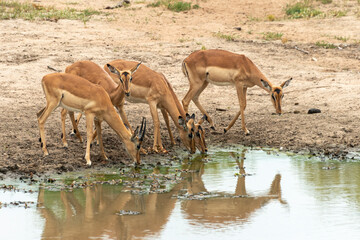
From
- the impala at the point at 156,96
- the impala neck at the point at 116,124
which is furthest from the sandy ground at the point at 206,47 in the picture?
the impala neck at the point at 116,124

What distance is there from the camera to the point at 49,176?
9430mm

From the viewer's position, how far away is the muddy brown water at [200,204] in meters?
7.15

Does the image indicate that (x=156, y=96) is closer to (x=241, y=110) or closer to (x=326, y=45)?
(x=241, y=110)

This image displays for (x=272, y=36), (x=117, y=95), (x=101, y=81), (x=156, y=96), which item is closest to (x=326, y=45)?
(x=272, y=36)

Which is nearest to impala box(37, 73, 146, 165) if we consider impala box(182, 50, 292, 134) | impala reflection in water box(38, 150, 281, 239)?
impala reflection in water box(38, 150, 281, 239)

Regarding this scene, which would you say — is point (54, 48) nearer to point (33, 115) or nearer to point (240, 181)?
point (33, 115)

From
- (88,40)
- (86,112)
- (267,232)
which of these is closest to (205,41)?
(88,40)

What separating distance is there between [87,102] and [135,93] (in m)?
1.55

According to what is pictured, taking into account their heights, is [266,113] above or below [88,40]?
below

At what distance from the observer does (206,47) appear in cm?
1703

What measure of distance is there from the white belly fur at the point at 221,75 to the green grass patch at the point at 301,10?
812 centimetres

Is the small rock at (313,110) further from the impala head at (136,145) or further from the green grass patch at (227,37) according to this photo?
the green grass patch at (227,37)

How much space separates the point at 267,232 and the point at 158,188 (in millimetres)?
2154

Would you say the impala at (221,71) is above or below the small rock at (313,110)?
above
